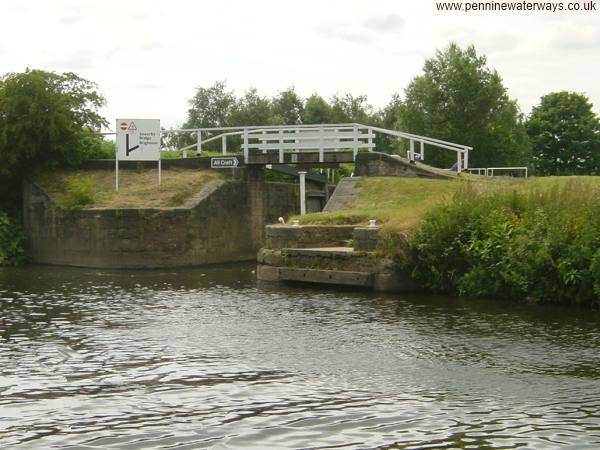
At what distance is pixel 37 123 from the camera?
30328 mm

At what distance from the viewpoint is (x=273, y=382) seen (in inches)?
396

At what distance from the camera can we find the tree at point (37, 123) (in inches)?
1182

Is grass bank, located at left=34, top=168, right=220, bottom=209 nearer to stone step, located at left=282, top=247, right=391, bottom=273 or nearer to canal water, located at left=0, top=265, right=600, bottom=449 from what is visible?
stone step, located at left=282, top=247, right=391, bottom=273

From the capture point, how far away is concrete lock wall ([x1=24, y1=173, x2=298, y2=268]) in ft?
87.4

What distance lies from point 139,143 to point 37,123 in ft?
13.0

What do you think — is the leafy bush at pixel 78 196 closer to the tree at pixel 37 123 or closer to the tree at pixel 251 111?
the tree at pixel 37 123

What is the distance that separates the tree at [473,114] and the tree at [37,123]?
24.3 m

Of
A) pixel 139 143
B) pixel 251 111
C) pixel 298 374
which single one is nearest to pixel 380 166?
pixel 139 143

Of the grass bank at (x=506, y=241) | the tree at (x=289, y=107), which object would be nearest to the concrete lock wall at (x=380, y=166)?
the grass bank at (x=506, y=241)

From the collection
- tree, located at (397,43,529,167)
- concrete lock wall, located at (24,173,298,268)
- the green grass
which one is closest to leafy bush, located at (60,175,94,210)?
concrete lock wall, located at (24,173,298,268)

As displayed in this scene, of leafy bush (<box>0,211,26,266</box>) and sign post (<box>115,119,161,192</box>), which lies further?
sign post (<box>115,119,161,192</box>)

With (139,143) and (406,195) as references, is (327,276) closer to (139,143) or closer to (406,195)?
(406,195)

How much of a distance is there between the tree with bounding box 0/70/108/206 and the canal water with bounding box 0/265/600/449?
14022mm

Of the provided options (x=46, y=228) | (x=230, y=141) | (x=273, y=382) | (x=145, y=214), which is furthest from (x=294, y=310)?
(x=230, y=141)
